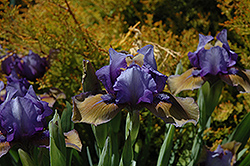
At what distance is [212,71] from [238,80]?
0.08 meters

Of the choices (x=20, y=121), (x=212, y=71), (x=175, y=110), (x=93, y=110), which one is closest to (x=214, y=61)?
(x=212, y=71)

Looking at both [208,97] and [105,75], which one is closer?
[105,75]

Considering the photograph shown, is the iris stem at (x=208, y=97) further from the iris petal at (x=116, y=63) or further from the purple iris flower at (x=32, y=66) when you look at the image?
the purple iris flower at (x=32, y=66)

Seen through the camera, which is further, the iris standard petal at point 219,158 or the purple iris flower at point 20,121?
the iris standard petal at point 219,158

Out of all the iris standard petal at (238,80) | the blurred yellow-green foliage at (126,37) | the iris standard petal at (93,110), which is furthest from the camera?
the blurred yellow-green foliage at (126,37)

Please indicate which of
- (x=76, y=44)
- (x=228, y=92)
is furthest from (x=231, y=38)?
(x=76, y=44)

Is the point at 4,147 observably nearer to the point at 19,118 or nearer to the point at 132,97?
the point at 19,118

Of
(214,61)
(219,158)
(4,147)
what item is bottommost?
(219,158)

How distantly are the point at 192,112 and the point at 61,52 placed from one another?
0.65m

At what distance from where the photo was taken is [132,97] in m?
0.54

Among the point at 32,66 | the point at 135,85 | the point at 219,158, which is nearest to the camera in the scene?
the point at 135,85

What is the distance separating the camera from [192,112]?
556 millimetres

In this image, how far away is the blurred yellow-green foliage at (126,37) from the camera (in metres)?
0.93

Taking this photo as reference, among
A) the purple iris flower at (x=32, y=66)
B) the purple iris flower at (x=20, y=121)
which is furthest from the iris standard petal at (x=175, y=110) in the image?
the purple iris flower at (x=32, y=66)
